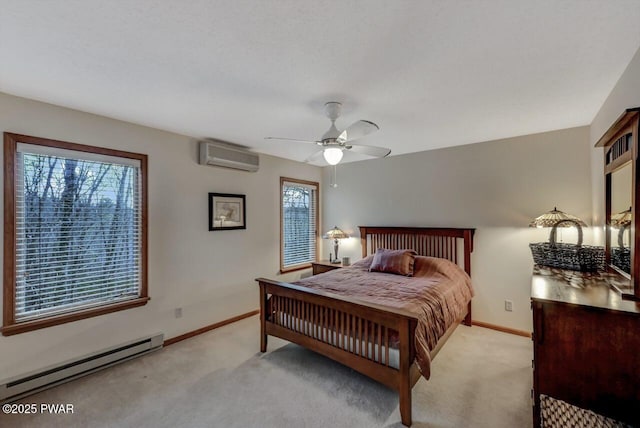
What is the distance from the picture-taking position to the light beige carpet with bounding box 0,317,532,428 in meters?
2.01

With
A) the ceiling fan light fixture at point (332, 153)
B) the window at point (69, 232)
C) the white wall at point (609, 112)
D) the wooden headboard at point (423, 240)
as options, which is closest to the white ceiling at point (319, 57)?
the white wall at point (609, 112)

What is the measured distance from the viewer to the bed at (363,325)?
2.04m

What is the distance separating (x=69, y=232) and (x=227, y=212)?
1.63 metres

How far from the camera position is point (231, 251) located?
3.90 m

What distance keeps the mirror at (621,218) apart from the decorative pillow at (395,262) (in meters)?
1.84

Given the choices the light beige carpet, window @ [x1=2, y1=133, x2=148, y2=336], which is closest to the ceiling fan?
window @ [x1=2, y1=133, x2=148, y2=336]

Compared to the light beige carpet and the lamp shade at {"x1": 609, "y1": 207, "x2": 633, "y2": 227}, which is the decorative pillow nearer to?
the light beige carpet

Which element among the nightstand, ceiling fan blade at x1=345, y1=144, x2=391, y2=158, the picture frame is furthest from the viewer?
the nightstand

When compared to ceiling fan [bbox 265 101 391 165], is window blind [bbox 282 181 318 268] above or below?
below

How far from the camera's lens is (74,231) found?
103 inches

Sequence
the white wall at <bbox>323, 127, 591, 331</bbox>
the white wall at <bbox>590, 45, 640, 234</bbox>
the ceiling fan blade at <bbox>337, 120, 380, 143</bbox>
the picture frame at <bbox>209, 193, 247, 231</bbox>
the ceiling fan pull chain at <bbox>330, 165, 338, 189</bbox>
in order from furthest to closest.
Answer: the ceiling fan pull chain at <bbox>330, 165, 338, 189</bbox> → the picture frame at <bbox>209, 193, 247, 231</bbox> → the white wall at <bbox>323, 127, 591, 331</bbox> → the ceiling fan blade at <bbox>337, 120, 380, 143</bbox> → the white wall at <bbox>590, 45, 640, 234</bbox>

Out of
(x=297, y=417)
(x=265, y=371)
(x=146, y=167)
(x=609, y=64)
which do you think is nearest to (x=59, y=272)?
(x=146, y=167)

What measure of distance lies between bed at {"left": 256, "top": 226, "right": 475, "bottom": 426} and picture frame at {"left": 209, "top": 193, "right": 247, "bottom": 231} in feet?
3.90

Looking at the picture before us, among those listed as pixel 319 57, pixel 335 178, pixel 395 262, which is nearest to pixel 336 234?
pixel 335 178
